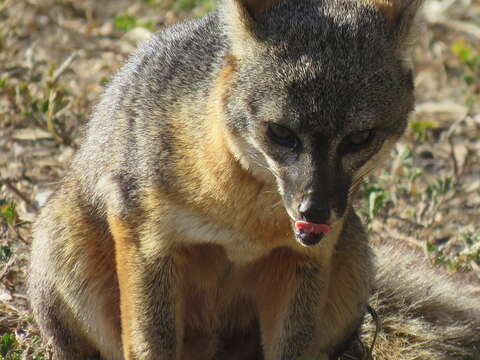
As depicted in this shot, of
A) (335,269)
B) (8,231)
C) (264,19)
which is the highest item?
(264,19)

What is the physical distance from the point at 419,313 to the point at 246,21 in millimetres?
2436

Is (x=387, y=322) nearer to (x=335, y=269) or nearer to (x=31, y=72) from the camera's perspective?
(x=335, y=269)

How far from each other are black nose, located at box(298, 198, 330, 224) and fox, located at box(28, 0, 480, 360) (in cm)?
1

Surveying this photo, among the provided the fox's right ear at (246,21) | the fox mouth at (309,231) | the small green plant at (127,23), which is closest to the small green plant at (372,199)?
the fox mouth at (309,231)

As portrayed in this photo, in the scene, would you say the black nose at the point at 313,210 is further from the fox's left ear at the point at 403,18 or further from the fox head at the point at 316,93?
the fox's left ear at the point at 403,18

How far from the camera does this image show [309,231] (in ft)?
13.9

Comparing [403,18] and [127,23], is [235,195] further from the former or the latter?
[127,23]

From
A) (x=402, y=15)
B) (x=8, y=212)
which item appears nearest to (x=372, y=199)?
(x=402, y=15)

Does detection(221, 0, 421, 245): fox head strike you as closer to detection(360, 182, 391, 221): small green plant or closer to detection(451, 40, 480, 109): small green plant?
detection(360, 182, 391, 221): small green plant

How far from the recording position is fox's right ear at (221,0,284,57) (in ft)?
14.5

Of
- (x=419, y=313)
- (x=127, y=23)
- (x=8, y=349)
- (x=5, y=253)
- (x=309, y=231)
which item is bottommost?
(x=8, y=349)

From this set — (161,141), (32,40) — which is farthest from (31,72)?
(161,141)

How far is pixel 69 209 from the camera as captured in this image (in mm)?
5324

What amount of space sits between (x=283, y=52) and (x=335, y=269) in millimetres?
1565
